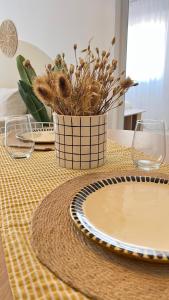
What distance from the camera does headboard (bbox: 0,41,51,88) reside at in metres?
2.81

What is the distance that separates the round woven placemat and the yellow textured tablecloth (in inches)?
0.6

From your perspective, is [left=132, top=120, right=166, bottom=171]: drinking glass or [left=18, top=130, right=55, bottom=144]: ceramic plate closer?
[left=132, top=120, right=166, bottom=171]: drinking glass

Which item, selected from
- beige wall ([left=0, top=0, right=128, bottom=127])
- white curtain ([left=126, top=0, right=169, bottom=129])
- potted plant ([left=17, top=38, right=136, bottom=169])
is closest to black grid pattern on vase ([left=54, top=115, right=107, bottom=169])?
potted plant ([left=17, top=38, right=136, bottom=169])

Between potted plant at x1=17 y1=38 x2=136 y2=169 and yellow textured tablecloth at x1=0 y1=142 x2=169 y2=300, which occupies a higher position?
potted plant at x1=17 y1=38 x2=136 y2=169

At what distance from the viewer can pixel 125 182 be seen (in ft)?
1.97

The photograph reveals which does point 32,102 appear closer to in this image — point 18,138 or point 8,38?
point 18,138

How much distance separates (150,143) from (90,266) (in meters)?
0.46

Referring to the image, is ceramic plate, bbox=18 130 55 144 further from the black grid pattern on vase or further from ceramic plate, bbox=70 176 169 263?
ceramic plate, bbox=70 176 169 263

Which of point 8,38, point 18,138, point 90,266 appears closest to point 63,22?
point 8,38

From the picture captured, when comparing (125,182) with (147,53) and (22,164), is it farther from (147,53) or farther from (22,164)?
(147,53)

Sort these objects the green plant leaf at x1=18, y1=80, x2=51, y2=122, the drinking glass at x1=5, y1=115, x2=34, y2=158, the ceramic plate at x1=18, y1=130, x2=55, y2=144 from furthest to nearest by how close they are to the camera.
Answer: the green plant leaf at x1=18, y1=80, x2=51, y2=122
the ceramic plate at x1=18, y1=130, x2=55, y2=144
the drinking glass at x1=5, y1=115, x2=34, y2=158

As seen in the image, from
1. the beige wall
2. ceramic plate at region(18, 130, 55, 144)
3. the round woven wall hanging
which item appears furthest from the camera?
the round woven wall hanging

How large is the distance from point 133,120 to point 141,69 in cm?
127

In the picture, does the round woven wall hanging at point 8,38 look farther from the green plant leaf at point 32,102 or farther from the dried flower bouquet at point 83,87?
the dried flower bouquet at point 83,87
